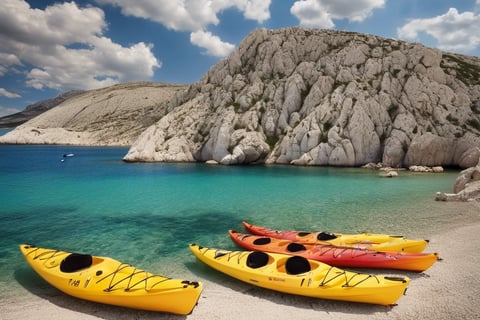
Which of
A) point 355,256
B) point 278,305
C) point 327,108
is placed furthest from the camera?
point 327,108

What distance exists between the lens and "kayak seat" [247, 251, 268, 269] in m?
13.2

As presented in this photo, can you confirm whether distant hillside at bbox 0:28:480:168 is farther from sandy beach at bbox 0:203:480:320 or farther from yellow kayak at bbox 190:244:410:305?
yellow kayak at bbox 190:244:410:305

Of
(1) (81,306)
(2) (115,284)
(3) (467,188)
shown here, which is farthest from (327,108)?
(1) (81,306)

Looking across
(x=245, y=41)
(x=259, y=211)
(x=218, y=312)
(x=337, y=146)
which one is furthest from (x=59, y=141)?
(x=218, y=312)

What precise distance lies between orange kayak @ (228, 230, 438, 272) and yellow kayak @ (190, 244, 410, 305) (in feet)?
7.41

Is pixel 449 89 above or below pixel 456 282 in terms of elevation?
above

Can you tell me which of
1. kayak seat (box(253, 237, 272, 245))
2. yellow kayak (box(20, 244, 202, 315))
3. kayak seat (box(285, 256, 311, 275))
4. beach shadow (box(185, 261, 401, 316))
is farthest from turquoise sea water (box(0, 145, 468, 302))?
kayak seat (box(285, 256, 311, 275))

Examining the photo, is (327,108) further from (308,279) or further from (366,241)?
(308,279)

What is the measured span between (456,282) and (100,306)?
50.4ft

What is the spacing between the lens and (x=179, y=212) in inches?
1085

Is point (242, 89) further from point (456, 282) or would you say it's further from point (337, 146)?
point (456, 282)

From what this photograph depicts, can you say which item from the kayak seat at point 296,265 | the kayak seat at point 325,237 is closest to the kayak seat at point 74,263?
the kayak seat at point 296,265

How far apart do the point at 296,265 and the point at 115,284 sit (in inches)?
296

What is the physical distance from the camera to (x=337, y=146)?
6612 cm
